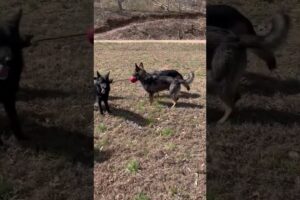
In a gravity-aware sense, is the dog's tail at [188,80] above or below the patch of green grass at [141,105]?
above

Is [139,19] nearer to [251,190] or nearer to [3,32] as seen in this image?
[3,32]

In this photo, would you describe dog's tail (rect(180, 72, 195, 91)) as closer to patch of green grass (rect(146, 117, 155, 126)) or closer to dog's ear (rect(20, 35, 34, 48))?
patch of green grass (rect(146, 117, 155, 126))

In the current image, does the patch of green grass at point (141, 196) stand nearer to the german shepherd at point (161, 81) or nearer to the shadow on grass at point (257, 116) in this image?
the german shepherd at point (161, 81)

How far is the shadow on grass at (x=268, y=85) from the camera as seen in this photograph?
5.32m

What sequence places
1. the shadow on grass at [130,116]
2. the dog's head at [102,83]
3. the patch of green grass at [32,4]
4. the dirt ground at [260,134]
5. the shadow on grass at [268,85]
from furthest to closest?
the patch of green grass at [32,4] → the shadow on grass at [268,85] → the dog's head at [102,83] → the shadow on grass at [130,116] → the dirt ground at [260,134]

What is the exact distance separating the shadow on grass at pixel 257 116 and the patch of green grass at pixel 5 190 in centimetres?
257

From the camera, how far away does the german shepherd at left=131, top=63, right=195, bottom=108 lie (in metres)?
5.19

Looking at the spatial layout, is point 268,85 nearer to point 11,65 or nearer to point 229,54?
point 229,54

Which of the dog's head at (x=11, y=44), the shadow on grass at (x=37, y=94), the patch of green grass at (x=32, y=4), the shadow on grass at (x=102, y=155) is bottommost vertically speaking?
the shadow on grass at (x=102, y=155)

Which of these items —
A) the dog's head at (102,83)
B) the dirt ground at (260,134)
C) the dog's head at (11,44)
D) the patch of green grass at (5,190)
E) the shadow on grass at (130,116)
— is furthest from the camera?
the dog's head at (102,83)

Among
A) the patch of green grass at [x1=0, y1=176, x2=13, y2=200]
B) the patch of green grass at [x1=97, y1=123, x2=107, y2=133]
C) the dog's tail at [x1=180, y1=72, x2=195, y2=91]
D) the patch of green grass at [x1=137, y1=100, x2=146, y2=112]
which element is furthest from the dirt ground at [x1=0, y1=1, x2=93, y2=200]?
the dog's tail at [x1=180, y1=72, x2=195, y2=91]

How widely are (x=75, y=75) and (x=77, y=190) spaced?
60.9 inches

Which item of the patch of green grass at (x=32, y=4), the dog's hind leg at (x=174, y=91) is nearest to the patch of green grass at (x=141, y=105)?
the dog's hind leg at (x=174, y=91)

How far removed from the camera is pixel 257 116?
17.2 ft
